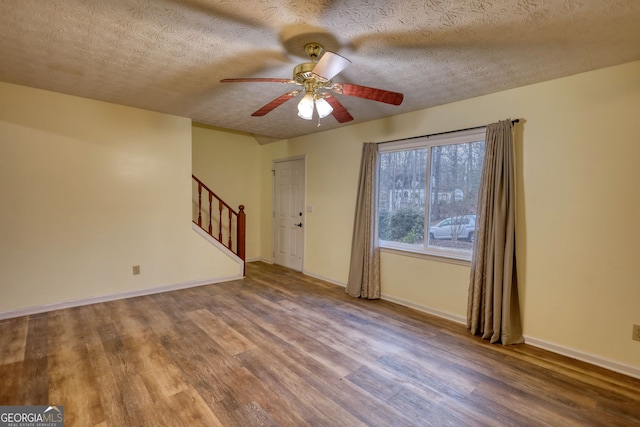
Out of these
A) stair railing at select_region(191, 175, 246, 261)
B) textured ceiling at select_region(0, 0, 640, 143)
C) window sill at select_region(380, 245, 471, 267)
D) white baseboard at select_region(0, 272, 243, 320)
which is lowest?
white baseboard at select_region(0, 272, 243, 320)

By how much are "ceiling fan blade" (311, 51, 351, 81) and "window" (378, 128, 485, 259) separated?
202cm

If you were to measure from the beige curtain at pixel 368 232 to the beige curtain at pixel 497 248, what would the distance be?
4.34 ft

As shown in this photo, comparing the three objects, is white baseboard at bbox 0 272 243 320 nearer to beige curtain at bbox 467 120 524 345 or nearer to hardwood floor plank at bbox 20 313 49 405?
hardwood floor plank at bbox 20 313 49 405

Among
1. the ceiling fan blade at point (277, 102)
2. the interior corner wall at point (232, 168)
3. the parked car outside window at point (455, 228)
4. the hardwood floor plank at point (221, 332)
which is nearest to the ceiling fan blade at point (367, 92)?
the ceiling fan blade at point (277, 102)

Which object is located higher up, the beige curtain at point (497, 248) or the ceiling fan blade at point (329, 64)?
the ceiling fan blade at point (329, 64)

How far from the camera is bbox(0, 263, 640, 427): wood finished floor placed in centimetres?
192

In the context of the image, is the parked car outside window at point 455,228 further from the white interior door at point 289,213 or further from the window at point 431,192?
the white interior door at point 289,213

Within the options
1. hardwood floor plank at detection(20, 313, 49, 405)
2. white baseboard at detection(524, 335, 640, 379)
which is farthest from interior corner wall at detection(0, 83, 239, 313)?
white baseboard at detection(524, 335, 640, 379)

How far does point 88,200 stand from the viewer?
3672 millimetres

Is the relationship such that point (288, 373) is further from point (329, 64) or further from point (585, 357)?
point (585, 357)

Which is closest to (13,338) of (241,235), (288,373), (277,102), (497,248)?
(288,373)

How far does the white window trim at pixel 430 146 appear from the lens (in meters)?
3.29

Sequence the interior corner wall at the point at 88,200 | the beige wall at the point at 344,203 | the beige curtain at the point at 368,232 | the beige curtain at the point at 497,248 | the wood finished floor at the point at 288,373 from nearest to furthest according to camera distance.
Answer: the wood finished floor at the point at 288,373
the beige wall at the point at 344,203
the beige curtain at the point at 497,248
the interior corner wall at the point at 88,200
the beige curtain at the point at 368,232

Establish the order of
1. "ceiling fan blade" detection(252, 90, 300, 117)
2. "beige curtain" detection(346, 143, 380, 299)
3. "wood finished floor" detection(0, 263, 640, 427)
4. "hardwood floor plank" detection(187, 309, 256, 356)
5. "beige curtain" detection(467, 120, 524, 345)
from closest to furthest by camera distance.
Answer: "wood finished floor" detection(0, 263, 640, 427) → "ceiling fan blade" detection(252, 90, 300, 117) → "hardwood floor plank" detection(187, 309, 256, 356) → "beige curtain" detection(467, 120, 524, 345) → "beige curtain" detection(346, 143, 380, 299)
